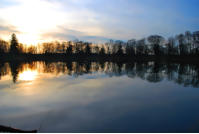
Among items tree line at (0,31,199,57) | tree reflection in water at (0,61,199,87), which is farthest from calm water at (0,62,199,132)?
tree line at (0,31,199,57)

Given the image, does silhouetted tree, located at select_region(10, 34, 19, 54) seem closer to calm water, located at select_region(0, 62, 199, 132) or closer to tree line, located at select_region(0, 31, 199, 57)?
tree line, located at select_region(0, 31, 199, 57)

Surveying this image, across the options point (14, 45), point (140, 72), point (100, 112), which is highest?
point (14, 45)

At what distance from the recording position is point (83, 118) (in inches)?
274

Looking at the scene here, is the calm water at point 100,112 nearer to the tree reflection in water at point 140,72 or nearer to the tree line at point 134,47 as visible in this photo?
the tree reflection in water at point 140,72

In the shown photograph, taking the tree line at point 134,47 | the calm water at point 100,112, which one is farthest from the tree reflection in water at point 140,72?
the tree line at point 134,47

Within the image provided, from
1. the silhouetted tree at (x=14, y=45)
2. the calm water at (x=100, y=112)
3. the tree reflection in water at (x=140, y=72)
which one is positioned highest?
the silhouetted tree at (x=14, y=45)

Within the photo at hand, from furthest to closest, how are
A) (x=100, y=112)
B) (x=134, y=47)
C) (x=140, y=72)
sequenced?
(x=134, y=47), (x=140, y=72), (x=100, y=112)

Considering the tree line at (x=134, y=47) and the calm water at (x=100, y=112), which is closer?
the calm water at (x=100, y=112)

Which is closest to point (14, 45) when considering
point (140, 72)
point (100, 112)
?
point (140, 72)

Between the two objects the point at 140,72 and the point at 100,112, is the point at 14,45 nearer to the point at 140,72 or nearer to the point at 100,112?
the point at 140,72

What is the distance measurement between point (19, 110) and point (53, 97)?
262cm

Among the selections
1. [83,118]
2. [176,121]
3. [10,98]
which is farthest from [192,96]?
[10,98]

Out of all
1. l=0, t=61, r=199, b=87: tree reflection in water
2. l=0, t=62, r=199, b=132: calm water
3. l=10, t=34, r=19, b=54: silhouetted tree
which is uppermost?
l=10, t=34, r=19, b=54: silhouetted tree

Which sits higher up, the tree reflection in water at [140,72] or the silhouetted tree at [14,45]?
the silhouetted tree at [14,45]
